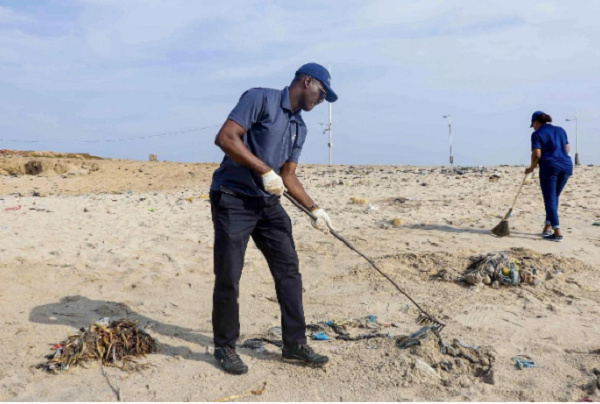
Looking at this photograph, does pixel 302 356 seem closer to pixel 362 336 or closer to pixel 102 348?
pixel 362 336

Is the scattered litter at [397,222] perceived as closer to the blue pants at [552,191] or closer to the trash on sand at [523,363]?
the blue pants at [552,191]

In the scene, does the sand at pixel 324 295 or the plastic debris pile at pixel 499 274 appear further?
the plastic debris pile at pixel 499 274

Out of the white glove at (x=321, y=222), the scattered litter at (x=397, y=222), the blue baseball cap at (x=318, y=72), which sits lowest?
the scattered litter at (x=397, y=222)

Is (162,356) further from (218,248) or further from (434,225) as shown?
(434,225)

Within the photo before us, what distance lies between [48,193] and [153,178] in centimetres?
315

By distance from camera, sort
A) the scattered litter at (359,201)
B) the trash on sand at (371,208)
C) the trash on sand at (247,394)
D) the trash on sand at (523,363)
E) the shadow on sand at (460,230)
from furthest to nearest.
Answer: the scattered litter at (359,201) → the trash on sand at (371,208) → the shadow on sand at (460,230) → the trash on sand at (523,363) → the trash on sand at (247,394)

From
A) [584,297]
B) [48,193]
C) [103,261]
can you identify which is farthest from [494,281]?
[48,193]

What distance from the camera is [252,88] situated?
10.6 feet

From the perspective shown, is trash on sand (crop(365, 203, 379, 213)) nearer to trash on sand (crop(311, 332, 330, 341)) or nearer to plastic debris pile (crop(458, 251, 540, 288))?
plastic debris pile (crop(458, 251, 540, 288))

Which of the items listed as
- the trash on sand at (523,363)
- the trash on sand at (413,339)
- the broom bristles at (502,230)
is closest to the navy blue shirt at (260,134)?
the trash on sand at (413,339)

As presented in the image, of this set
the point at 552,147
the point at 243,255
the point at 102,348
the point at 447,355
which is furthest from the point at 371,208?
the point at 102,348

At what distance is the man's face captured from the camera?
10.8 feet

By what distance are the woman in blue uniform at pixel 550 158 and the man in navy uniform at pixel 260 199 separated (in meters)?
4.99

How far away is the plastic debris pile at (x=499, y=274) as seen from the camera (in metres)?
5.20
